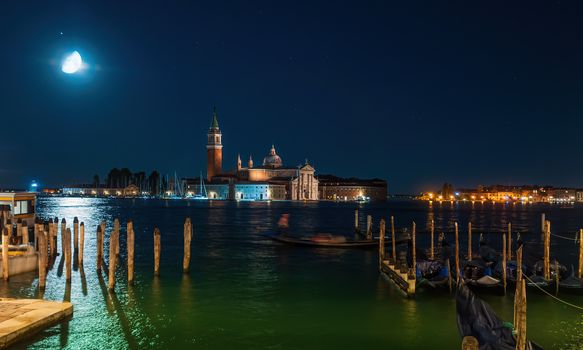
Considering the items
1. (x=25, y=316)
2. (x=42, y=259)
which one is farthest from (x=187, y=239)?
(x=25, y=316)

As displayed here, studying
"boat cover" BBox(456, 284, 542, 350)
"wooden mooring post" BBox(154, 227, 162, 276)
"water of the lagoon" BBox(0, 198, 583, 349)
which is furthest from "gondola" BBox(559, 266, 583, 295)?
"wooden mooring post" BBox(154, 227, 162, 276)

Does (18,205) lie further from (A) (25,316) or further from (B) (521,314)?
(B) (521,314)

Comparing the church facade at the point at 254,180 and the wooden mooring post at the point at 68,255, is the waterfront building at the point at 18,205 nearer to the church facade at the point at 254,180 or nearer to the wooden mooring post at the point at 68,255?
the wooden mooring post at the point at 68,255

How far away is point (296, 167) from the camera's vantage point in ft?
553

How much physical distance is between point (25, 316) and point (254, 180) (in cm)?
15321

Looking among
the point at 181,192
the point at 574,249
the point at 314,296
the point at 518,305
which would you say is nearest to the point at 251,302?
the point at 314,296

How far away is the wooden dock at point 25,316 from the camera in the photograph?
1127 cm

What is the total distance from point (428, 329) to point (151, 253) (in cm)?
1745

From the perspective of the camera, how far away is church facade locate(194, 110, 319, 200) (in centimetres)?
15925

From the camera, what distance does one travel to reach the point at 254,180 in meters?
165

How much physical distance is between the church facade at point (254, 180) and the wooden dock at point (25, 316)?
144429 mm

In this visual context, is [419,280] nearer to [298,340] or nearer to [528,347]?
[298,340]

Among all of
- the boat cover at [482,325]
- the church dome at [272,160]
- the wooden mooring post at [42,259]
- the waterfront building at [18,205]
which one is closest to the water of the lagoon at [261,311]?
the wooden mooring post at [42,259]

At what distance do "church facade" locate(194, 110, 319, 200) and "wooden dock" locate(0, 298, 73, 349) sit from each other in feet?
474
